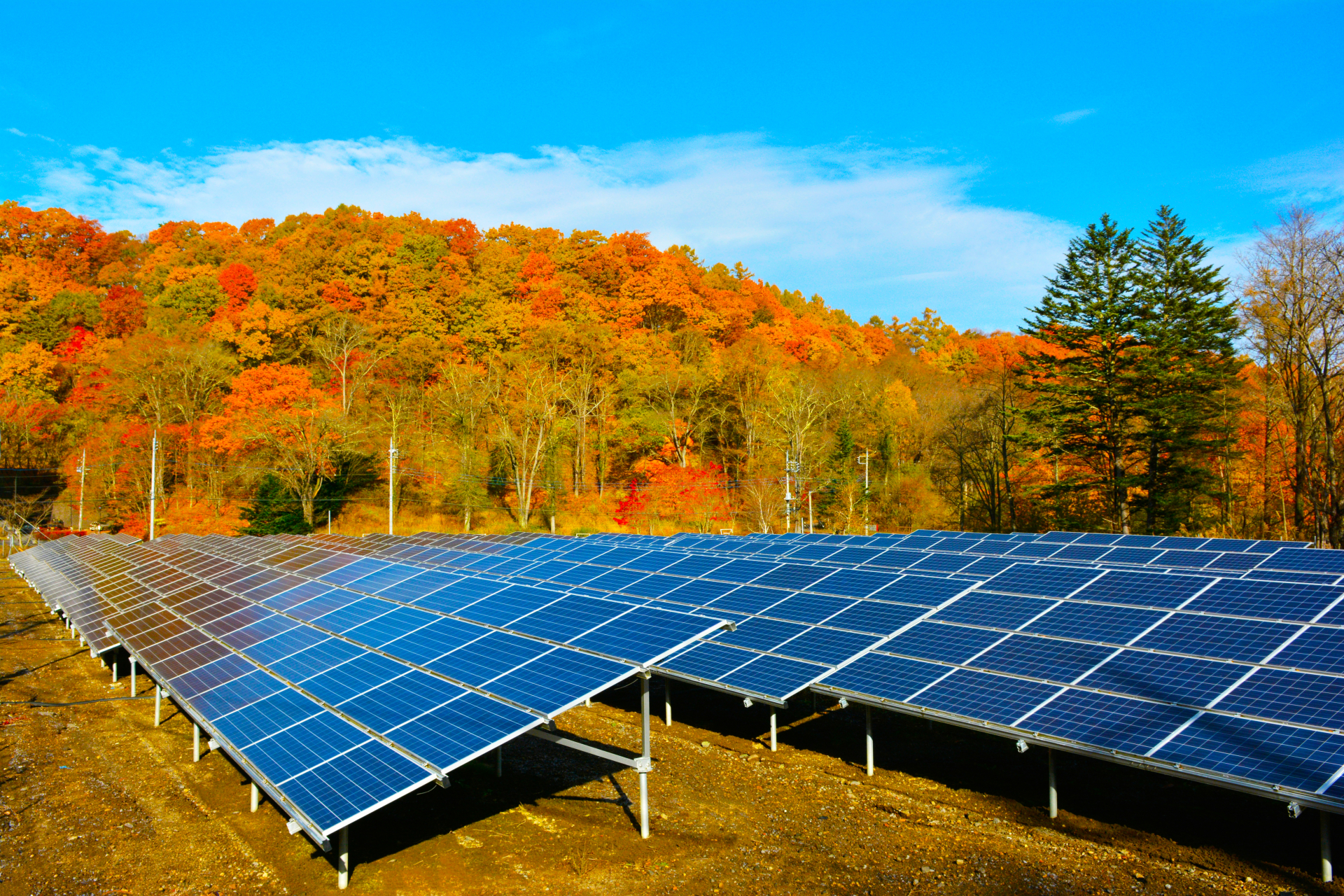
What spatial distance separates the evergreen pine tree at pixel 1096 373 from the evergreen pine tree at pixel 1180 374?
2.57 feet

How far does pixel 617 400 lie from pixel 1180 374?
35.2m

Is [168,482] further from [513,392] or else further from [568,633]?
[568,633]

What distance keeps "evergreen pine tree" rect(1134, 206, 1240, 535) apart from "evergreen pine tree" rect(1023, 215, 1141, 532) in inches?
30.8

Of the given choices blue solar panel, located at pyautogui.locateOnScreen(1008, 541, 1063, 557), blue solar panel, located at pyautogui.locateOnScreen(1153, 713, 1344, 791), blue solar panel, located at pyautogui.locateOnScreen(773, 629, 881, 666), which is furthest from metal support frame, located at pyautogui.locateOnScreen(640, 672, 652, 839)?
blue solar panel, located at pyautogui.locateOnScreen(1008, 541, 1063, 557)

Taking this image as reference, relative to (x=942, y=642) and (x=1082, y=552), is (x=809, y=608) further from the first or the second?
(x=1082, y=552)

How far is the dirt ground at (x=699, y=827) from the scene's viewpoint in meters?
8.41

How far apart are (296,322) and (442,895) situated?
60.1 meters

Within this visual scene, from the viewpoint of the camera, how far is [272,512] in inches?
1887

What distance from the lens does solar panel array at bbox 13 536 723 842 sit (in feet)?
27.3

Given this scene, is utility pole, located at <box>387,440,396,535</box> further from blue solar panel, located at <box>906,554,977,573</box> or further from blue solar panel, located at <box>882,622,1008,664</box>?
blue solar panel, located at <box>882,622,1008,664</box>

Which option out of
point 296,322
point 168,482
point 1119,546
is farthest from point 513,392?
point 1119,546

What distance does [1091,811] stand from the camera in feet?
32.7

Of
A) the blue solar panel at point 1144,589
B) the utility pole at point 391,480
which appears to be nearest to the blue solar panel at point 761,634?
the blue solar panel at point 1144,589

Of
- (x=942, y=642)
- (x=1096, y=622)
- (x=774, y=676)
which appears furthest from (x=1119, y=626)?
(x=774, y=676)
